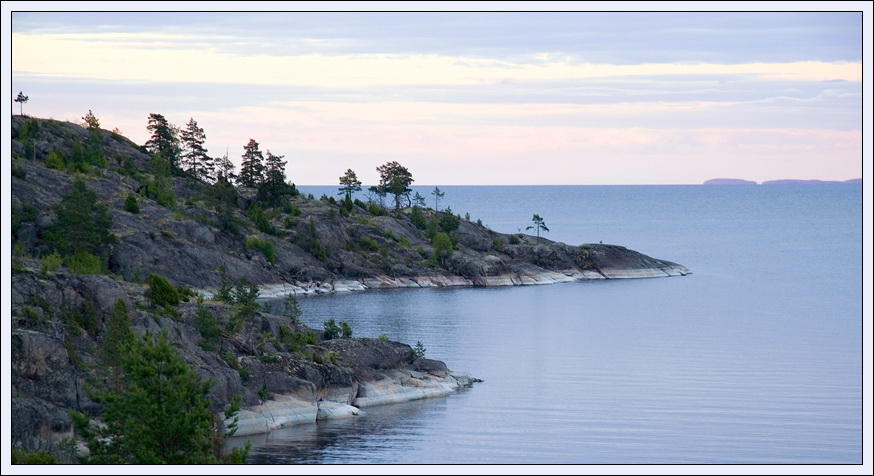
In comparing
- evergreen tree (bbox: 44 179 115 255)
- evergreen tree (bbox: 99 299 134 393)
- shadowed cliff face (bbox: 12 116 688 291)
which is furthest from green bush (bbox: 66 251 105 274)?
evergreen tree (bbox: 99 299 134 393)

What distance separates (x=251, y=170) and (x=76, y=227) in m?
36.8

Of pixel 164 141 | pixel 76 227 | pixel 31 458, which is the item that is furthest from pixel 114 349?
pixel 164 141

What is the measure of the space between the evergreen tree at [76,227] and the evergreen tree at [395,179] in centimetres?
5103

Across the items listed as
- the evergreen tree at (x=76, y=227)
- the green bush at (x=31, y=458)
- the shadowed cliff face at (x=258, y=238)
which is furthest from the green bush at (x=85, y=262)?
the green bush at (x=31, y=458)

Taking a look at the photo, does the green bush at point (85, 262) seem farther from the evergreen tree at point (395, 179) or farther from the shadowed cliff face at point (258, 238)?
the evergreen tree at point (395, 179)

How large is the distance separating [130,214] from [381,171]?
4434 cm

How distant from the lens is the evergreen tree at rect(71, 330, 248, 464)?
3123cm

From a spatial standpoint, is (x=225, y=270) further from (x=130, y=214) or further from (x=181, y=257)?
(x=130, y=214)

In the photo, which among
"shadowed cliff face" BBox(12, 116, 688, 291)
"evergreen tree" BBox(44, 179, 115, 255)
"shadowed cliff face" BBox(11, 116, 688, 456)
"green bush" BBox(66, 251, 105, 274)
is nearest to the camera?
"shadowed cliff face" BBox(11, 116, 688, 456)

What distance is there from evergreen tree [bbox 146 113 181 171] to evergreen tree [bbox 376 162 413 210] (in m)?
25.4

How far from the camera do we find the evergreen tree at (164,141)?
12350 cm

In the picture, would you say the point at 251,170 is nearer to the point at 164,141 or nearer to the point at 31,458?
the point at 164,141

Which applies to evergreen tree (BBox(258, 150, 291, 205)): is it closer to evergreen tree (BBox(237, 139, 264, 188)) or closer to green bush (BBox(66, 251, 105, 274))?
evergreen tree (BBox(237, 139, 264, 188))

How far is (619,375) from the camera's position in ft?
205
